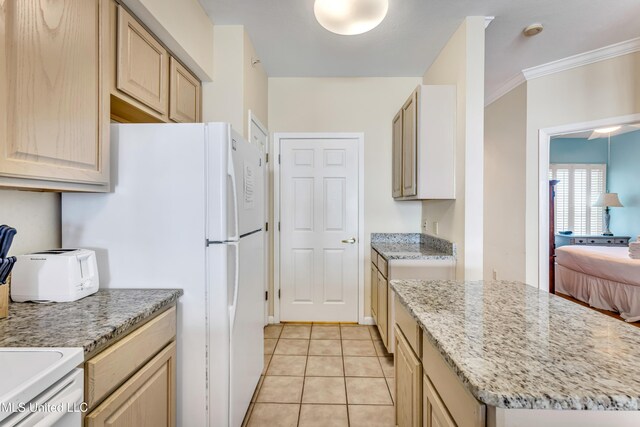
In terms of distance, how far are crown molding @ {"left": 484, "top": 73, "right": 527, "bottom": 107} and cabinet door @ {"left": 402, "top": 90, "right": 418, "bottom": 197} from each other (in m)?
1.50

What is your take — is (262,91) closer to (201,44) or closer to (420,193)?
(201,44)

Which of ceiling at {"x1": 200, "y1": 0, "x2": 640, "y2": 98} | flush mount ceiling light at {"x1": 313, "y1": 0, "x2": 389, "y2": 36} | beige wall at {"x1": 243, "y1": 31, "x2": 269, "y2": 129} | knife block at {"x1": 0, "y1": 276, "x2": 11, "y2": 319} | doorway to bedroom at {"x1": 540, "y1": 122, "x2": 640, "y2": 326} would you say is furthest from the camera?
doorway to bedroom at {"x1": 540, "y1": 122, "x2": 640, "y2": 326}

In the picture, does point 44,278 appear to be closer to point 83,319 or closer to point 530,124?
point 83,319

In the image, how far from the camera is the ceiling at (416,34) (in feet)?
7.05

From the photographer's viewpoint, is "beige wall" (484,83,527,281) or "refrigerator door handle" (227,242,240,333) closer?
"refrigerator door handle" (227,242,240,333)

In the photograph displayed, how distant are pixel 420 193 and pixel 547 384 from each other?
6.16ft

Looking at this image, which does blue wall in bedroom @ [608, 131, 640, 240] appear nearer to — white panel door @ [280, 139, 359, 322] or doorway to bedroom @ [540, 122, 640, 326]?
doorway to bedroom @ [540, 122, 640, 326]

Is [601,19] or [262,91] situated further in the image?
[262,91]

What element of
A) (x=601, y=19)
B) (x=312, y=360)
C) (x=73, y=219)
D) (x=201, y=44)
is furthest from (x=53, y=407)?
(x=601, y=19)

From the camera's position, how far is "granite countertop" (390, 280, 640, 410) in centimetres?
62

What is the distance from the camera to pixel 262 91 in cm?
308

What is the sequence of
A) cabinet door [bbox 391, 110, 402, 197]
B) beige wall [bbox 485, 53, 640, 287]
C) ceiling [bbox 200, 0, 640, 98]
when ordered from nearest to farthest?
ceiling [bbox 200, 0, 640, 98], beige wall [bbox 485, 53, 640, 287], cabinet door [bbox 391, 110, 402, 197]

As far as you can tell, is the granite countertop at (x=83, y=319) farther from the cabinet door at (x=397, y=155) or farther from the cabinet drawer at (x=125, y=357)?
the cabinet door at (x=397, y=155)
